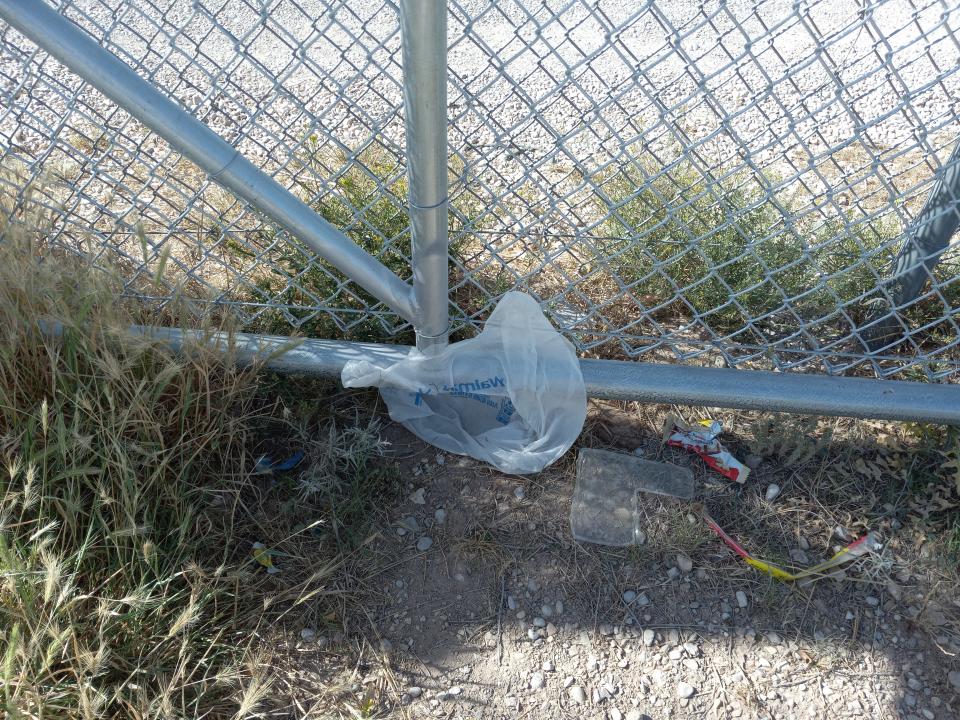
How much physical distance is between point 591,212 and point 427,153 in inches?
57.5

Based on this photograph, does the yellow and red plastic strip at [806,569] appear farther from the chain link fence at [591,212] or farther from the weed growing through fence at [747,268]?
the weed growing through fence at [747,268]

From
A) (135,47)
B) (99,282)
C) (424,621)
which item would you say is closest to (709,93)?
(424,621)

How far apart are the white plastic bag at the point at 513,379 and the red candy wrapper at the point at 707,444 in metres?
0.31

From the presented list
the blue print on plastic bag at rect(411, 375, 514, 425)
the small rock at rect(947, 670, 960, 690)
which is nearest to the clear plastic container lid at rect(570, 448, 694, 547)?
the blue print on plastic bag at rect(411, 375, 514, 425)

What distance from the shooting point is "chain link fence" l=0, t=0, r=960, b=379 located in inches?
77.8

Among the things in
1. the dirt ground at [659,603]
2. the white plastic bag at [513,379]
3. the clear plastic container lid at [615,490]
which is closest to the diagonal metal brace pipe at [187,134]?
the white plastic bag at [513,379]

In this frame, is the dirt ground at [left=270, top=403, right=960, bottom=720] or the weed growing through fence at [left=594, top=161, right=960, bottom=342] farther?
the weed growing through fence at [left=594, top=161, right=960, bottom=342]

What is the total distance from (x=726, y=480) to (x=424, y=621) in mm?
945

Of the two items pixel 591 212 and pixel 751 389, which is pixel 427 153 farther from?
pixel 591 212

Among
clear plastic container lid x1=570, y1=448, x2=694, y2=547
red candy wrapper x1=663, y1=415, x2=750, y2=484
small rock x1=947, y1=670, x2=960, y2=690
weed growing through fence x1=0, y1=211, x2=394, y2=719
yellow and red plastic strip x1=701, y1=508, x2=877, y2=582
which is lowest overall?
small rock x1=947, y1=670, x2=960, y2=690

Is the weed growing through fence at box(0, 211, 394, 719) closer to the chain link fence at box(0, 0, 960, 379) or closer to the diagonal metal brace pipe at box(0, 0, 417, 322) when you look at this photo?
the chain link fence at box(0, 0, 960, 379)

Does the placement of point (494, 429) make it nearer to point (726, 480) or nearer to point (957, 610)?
point (726, 480)

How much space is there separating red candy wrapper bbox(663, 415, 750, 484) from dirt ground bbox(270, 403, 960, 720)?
3cm

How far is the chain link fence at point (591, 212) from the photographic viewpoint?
1.98m
